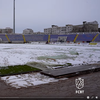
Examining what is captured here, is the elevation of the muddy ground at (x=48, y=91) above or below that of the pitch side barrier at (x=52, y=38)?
below

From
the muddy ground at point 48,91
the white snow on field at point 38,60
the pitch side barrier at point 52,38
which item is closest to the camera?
the muddy ground at point 48,91

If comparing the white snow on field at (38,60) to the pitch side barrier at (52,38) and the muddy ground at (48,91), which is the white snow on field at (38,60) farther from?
the pitch side barrier at (52,38)

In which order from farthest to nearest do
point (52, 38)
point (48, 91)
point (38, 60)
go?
point (52, 38) → point (38, 60) → point (48, 91)

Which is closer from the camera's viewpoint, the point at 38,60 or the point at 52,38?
the point at 38,60

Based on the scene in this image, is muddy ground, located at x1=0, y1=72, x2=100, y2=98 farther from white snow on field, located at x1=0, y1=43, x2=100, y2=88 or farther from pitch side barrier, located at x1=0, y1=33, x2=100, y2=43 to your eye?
pitch side barrier, located at x1=0, y1=33, x2=100, y2=43

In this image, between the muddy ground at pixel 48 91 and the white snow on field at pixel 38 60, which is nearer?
the muddy ground at pixel 48 91

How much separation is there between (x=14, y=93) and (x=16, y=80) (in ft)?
4.75

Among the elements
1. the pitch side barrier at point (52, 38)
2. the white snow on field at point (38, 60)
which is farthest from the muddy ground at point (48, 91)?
the pitch side barrier at point (52, 38)

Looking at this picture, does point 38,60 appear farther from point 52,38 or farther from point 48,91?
point 52,38

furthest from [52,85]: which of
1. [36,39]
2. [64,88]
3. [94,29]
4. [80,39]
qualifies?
[94,29]

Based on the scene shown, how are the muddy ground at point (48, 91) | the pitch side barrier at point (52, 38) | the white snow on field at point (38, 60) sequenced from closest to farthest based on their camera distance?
1. the muddy ground at point (48, 91)
2. the white snow on field at point (38, 60)
3. the pitch side barrier at point (52, 38)

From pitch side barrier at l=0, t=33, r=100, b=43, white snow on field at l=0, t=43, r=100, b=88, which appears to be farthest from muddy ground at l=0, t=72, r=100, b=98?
pitch side barrier at l=0, t=33, r=100, b=43

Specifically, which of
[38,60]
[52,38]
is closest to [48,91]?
[38,60]

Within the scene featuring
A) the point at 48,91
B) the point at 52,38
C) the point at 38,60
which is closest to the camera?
the point at 48,91
